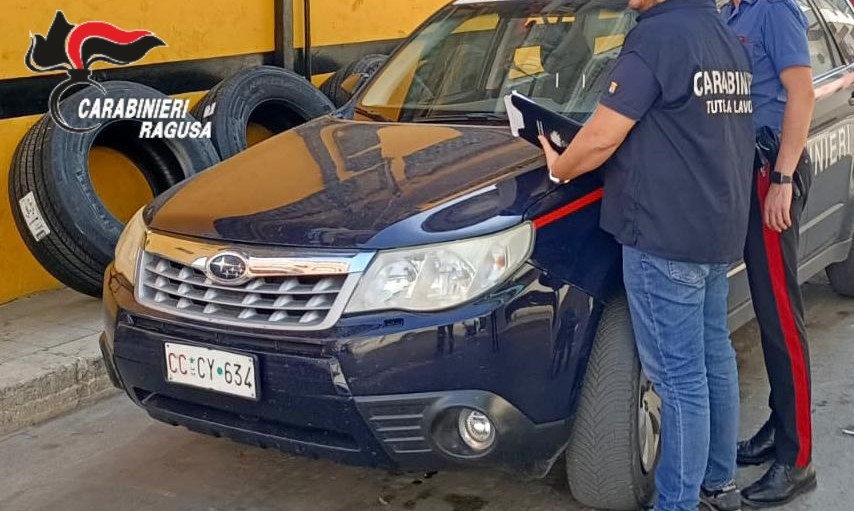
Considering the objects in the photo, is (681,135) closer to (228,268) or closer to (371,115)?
(228,268)

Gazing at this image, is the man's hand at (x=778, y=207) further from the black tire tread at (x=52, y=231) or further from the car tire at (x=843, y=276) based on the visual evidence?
the black tire tread at (x=52, y=231)

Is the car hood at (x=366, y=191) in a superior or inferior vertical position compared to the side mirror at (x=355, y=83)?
inferior

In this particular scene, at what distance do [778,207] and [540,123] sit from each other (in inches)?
32.1

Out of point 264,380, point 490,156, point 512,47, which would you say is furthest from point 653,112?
point 512,47

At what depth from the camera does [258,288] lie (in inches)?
117

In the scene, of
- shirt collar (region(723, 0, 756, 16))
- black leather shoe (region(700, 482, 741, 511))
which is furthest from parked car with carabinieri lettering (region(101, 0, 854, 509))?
shirt collar (region(723, 0, 756, 16))

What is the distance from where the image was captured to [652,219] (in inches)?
111

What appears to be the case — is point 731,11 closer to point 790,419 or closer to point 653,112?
point 653,112

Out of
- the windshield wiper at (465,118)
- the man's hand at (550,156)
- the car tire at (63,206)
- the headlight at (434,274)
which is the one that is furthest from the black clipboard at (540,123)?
the car tire at (63,206)

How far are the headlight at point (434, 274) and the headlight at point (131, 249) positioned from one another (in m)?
0.86

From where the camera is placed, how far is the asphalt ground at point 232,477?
346cm

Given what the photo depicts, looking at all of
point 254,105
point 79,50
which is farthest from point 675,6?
point 79,50

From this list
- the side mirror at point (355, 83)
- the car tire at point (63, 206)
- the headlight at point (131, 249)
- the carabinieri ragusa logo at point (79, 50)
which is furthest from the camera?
the carabinieri ragusa logo at point (79, 50)

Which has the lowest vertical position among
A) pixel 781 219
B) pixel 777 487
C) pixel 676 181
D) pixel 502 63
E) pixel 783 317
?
pixel 777 487
